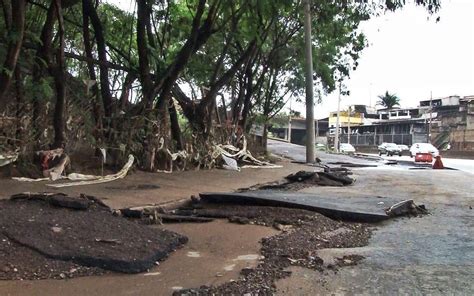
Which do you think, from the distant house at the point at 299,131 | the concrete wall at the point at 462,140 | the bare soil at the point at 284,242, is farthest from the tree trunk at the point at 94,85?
the distant house at the point at 299,131

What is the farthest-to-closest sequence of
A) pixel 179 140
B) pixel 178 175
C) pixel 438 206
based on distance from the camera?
pixel 179 140 → pixel 178 175 → pixel 438 206

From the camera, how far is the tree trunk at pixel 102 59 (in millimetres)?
12875

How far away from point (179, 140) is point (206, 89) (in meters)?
3.31

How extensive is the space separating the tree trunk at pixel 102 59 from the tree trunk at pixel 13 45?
4171mm

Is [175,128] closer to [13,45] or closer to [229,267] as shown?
[13,45]

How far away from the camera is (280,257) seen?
534cm

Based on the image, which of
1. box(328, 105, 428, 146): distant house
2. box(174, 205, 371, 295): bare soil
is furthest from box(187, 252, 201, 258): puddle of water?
box(328, 105, 428, 146): distant house

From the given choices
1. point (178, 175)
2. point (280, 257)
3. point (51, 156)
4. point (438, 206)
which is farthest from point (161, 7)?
point (280, 257)

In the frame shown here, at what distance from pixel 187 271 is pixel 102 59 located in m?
9.51

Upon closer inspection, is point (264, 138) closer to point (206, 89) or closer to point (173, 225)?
point (206, 89)

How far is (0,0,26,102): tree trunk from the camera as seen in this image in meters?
8.27

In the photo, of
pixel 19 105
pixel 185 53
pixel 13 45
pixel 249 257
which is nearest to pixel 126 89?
pixel 185 53

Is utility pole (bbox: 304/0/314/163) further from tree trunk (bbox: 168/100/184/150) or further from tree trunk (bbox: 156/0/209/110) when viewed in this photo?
tree trunk (bbox: 168/100/184/150)

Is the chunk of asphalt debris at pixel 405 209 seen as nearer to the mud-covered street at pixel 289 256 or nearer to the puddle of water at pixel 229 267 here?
the mud-covered street at pixel 289 256
